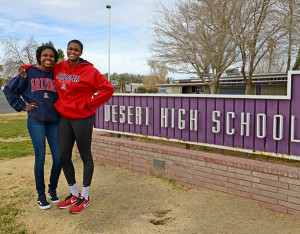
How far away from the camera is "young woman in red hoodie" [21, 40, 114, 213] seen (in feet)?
11.1

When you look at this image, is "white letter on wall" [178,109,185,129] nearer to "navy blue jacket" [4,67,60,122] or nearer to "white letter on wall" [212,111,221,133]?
"white letter on wall" [212,111,221,133]

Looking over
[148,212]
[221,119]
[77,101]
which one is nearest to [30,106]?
[77,101]

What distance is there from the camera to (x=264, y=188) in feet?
11.4

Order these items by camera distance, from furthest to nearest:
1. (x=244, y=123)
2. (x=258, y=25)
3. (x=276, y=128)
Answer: (x=258, y=25), (x=244, y=123), (x=276, y=128)

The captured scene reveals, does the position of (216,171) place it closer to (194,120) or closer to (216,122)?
(216,122)

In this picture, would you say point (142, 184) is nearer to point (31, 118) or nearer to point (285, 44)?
point (31, 118)

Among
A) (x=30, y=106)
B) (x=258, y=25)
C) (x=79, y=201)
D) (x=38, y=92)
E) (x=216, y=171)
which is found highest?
(x=258, y=25)

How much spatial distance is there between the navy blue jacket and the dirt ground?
114 centimetres

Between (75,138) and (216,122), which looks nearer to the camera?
(75,138)

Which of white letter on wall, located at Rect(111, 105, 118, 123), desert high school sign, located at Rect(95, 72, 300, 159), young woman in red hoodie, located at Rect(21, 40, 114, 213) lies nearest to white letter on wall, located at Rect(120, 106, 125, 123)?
desert high school sign, located at Rect(95, 72, 300, 159)

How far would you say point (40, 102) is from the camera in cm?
343

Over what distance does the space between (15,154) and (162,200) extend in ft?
13.8

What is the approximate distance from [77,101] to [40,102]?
1.44 feet

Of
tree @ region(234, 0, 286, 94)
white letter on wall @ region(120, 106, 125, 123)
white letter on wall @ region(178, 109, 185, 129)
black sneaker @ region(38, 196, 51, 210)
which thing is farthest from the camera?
→ tree @ region(234, 0, 286, 94)
